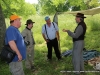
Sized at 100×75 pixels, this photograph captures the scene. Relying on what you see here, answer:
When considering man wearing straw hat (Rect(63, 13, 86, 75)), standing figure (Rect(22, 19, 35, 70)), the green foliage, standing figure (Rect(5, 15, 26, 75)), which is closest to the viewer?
standing figure (Rect(5, 15, 26, 75))

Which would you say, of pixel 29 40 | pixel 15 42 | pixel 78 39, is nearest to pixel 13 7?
pixel 29 40

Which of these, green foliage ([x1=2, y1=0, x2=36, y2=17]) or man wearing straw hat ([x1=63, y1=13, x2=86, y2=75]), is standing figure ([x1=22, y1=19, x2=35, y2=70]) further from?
green foliage ([x1=2, y1=0, x2=36, y2=17])

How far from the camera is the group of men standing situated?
4.50 m

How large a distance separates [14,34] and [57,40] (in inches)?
145

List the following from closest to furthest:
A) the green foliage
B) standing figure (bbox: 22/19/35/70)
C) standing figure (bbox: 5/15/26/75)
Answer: standing figure (bbox: 5/15/26/75) → standing figure (bbox: 22/19/35/70) → the green foliage

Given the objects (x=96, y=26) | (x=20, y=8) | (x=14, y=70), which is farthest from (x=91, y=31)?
(x=14, y=70)

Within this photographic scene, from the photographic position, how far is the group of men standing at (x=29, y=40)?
4.50 metres

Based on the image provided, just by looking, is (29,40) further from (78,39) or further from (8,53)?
(8,53)

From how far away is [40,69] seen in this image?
24.9 ft

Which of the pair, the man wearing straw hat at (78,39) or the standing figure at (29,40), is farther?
the standing figure at (29,40)

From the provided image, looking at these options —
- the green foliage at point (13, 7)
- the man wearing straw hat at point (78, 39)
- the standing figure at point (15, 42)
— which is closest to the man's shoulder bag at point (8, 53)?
the standing figure at point (15, 42)

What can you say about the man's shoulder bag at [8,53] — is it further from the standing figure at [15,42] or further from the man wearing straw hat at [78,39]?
the man wearing straw hat at [78,39]

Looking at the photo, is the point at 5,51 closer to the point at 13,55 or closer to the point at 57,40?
the point at 13,55

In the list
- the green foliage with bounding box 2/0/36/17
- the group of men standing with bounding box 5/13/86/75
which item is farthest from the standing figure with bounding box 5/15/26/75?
the green foliage with bounding box 2/0/36/17
